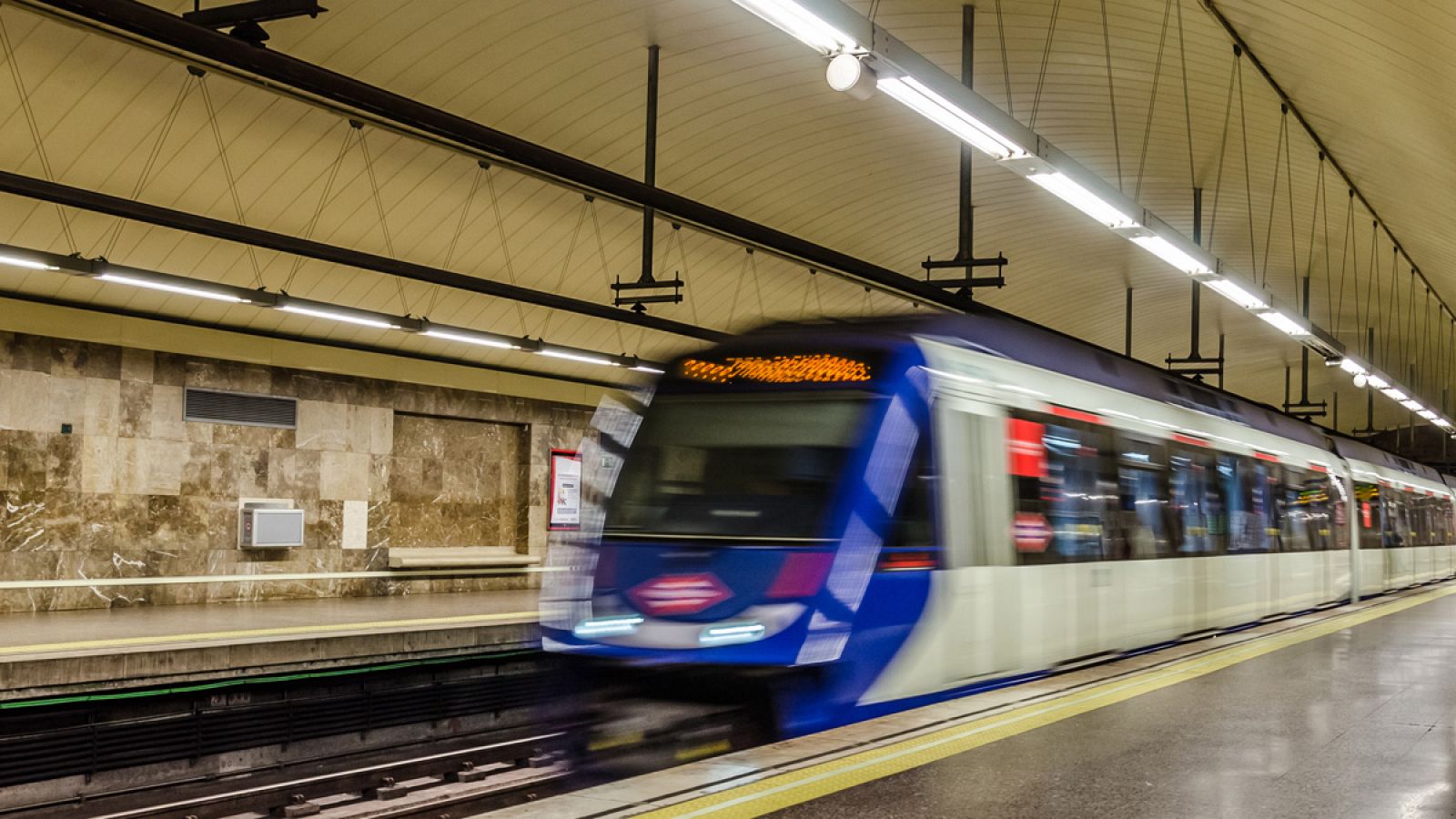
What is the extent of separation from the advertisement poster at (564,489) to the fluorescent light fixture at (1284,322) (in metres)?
12.0

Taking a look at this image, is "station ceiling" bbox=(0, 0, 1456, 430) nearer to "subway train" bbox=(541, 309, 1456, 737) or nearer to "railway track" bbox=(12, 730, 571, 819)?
"subway train" bbox=(541, 309, 1456, 737)

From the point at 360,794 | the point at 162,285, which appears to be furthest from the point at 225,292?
the point at 360,794

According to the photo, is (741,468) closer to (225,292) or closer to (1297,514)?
(225,292)

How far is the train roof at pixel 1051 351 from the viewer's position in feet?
27.2

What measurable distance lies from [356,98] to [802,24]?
3.30 metres

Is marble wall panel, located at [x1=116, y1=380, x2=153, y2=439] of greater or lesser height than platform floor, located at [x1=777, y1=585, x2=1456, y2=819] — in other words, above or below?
above

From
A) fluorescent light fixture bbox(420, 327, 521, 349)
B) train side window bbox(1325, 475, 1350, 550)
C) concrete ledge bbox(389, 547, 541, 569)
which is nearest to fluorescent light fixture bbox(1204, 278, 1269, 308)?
train side window bbox(1325, 475, 1350, 550)

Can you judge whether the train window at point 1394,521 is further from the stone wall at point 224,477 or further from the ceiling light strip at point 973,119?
the stone wall at point 224,477

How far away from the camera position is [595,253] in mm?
17953

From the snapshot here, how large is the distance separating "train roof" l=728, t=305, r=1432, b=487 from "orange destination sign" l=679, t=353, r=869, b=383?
210 mm

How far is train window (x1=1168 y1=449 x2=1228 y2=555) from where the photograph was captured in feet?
38.1

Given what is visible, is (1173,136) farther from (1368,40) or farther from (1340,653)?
(1340,653)

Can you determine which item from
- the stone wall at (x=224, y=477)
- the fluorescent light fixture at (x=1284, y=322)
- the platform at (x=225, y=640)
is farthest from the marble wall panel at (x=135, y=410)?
the fluorescent light fixture at (x=1284, y=322)

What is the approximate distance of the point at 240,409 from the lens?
16.8 meters
